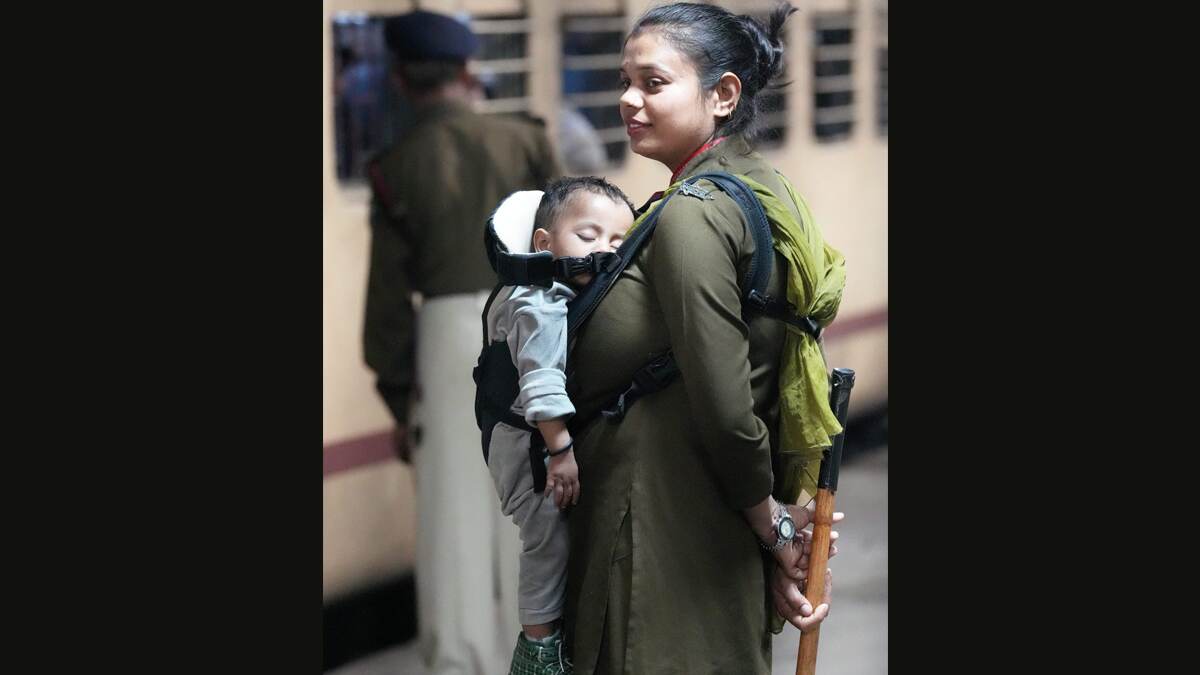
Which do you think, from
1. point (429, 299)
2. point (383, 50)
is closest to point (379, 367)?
point (429, 299)

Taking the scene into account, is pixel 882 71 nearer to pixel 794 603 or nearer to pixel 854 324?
pixel 854 324

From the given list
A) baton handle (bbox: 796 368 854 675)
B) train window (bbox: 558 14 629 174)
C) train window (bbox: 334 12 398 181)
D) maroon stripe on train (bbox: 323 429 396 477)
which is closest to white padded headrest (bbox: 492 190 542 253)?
baton handle (bbox: 796 368 854 675)

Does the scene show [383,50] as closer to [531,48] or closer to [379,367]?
[531,48]

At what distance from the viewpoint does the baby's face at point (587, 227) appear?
3.17m

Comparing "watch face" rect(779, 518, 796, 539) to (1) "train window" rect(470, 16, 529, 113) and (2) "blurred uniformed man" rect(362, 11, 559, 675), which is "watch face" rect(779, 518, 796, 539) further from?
(1) "train window" rect(470, 16, 529, 113)

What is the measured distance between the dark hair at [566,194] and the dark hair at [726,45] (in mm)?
249

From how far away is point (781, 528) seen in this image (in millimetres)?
3211

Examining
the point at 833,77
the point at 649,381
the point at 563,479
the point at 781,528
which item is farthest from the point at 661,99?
the point at 833,77

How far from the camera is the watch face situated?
3.21 metres

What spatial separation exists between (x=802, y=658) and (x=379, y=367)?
136 cm

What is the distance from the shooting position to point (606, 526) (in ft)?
10.4

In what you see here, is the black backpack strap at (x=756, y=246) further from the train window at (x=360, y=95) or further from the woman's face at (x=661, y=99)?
the train window at (x=360, y=95)

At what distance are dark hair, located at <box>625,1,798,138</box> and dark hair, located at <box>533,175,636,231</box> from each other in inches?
9.8

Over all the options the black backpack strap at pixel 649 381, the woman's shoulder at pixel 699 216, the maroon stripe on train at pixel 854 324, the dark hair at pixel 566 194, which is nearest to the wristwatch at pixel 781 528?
the black backpack strap at pixel 649 381
